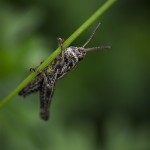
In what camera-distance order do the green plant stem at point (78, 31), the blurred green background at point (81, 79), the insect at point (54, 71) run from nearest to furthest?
the green plant stem at point (78, 31) → the insect at point (54, 71) → the blurred green background at point (81, 79)

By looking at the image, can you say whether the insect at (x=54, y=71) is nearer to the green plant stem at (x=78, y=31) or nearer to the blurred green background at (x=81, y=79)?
the green plant stem at (x=78, y=31)

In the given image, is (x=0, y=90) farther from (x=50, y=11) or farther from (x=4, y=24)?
(x=50, y=11)

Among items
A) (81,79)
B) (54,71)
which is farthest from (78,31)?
(81,79)

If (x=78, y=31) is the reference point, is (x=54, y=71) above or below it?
above

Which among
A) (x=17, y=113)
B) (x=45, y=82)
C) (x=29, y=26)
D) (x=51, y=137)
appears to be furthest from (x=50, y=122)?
(x=45, y=82)

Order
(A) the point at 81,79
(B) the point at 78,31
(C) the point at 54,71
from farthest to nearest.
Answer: (A) the point at 81,79
(C) the point at 54,71
(B) the point at 78,31

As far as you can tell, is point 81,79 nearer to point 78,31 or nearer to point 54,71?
point 54,71

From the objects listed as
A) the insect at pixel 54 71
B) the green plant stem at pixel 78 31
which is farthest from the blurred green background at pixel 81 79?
the green plant stem at pixel 78 31

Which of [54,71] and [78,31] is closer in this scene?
[78,31]
